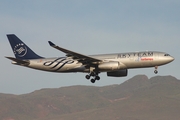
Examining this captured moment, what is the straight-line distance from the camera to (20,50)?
63.2m

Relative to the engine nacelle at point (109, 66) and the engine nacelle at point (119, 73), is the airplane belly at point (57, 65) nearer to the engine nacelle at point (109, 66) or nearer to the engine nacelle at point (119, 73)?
the engine nacelle at point (109, 66)

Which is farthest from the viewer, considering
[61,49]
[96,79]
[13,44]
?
[13,44]

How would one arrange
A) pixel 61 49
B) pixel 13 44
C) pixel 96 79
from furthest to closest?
pixel 13 44
pixel 96 79
pixel 61 49

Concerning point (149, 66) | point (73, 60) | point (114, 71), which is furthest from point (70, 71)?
point (149, 66)

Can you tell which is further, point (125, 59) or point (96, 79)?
point (96, 79)

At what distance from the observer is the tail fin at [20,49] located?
62.3 meters

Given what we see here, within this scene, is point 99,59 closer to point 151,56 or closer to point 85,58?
point 85,58

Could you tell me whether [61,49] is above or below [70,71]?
above

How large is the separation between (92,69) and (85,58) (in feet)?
8.76

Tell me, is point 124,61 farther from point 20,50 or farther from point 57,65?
point 20,50

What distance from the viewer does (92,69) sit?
188ft

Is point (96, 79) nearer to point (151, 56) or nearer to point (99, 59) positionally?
point (99, 59)

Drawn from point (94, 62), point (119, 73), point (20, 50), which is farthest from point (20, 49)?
point (119, 73)

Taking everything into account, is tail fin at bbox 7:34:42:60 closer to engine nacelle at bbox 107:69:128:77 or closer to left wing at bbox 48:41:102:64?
left wing at bbox 48:41:102:64
